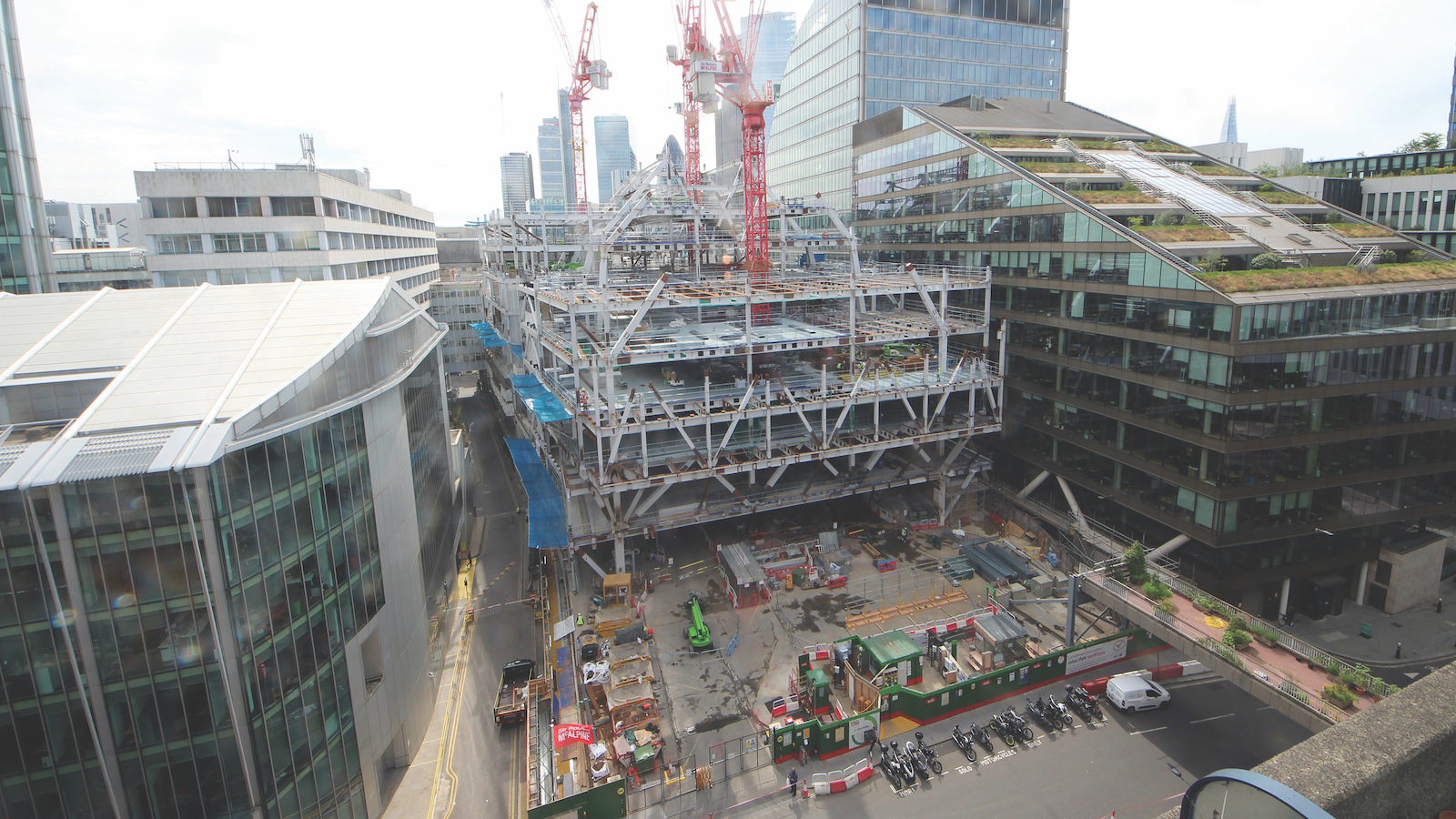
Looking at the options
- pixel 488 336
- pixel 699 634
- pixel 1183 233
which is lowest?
pixel 699 634

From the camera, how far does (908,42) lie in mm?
67625

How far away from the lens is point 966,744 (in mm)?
22484

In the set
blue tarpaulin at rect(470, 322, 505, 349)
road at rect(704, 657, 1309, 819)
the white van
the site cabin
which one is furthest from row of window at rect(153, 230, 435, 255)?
the white van

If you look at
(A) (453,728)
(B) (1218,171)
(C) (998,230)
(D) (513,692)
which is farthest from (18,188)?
(B) (1218,171)

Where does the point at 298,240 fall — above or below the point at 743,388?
above

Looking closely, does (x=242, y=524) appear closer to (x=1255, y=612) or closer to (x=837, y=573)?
(x=837, y=573)

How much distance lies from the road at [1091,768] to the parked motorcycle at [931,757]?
26 cm

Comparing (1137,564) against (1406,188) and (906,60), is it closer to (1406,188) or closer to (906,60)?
(1406,188)

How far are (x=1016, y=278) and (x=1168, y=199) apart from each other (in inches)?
313

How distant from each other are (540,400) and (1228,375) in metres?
31.4

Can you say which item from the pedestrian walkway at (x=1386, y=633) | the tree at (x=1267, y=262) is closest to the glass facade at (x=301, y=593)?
the tree at (x=1267, y=262)

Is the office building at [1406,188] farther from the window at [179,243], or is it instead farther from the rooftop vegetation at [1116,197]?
the window at [179,243]

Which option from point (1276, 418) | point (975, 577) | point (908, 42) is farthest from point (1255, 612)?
point (908, 42)

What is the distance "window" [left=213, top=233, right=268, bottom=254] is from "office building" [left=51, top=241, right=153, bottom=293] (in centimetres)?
1809
